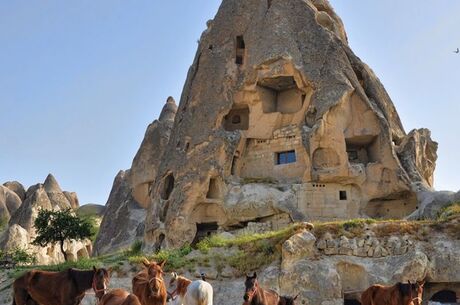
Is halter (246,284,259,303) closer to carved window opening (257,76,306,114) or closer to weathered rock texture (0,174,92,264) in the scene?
carved window opening (257,76,306,114)

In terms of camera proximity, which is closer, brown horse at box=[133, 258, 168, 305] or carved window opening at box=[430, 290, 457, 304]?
brown horse at box=[133, 258, 168, 305]

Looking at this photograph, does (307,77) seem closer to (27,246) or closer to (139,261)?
(139,261)

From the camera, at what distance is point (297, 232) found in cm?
1881

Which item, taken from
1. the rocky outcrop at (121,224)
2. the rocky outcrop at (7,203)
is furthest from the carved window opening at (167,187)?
the rocky outcrop at (7,203)

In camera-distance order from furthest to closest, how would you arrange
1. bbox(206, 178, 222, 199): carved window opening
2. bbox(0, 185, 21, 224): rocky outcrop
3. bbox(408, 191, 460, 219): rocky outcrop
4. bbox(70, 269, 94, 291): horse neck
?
bbox(0, 185, 21, 224): rocky outcrop
bbox(206, 178, 222, 199): carved window opening
bbox(408, 191, 460, 219): rocky outcrop
bbox(70, 269, 94, 291): horse neck

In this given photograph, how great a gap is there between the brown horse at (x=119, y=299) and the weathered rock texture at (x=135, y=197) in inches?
1160

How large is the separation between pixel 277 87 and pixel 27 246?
18.8 m

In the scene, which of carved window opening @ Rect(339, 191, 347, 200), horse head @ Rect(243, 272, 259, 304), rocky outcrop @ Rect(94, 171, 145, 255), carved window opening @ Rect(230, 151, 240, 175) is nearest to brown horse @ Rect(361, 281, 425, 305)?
horse head @ Rect(243, 272, 259, 304)

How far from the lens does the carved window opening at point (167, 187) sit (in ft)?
102

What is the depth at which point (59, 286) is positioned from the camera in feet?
35.8

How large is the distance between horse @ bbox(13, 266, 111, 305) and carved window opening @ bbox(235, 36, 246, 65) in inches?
875

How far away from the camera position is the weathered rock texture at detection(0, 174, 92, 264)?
36.7 metres

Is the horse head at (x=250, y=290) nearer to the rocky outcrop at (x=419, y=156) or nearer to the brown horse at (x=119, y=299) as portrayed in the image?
the brown horse at (x=119, y=299)

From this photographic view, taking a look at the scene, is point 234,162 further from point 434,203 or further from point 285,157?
point 434,203
